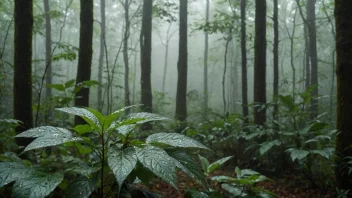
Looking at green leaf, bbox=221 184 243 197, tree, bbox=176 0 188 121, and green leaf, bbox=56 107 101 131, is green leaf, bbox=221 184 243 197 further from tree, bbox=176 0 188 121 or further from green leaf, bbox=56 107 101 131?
tree, bbox=176 0 188 121

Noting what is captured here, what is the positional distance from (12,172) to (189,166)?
0.81 metres

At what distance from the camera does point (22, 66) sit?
3.40 meters

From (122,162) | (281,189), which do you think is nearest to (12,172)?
(122,162)

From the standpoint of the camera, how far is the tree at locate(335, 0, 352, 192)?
2957 mm

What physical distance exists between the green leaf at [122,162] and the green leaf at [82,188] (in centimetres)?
19

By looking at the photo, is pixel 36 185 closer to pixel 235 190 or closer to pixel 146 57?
pixel 235 190

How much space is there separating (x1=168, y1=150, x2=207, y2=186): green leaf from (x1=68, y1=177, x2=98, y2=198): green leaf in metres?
0.41

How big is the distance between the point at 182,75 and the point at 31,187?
28.0 ft

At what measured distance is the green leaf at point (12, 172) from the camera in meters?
1.17

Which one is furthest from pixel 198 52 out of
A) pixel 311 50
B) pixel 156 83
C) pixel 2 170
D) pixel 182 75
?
pixel 2 170

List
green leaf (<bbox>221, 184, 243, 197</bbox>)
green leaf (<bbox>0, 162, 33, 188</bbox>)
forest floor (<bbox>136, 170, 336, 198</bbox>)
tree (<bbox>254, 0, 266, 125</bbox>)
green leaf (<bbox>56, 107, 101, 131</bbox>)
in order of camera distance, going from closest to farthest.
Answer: green leaf (<bbox>0, 162, 33, 188</bbox>) < green leaf (<bbox>56, 107, 101, 131</bbox>) < green leaf (<bbox>221, 184, 243, 197</bbox>) < forest floor (<bbox>136, 170, 336, 198</bbox>) < tree (<bbox>254, 0, 266, 125</bbox>)

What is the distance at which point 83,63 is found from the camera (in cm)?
454

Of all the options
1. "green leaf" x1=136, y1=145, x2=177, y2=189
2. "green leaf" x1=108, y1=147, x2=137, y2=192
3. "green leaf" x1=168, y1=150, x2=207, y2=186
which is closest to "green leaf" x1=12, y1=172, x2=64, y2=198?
"green leaf" x1=108, y1=147, x2=137, y2=192

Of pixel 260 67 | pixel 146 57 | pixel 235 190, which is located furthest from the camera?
pixel 146 57
